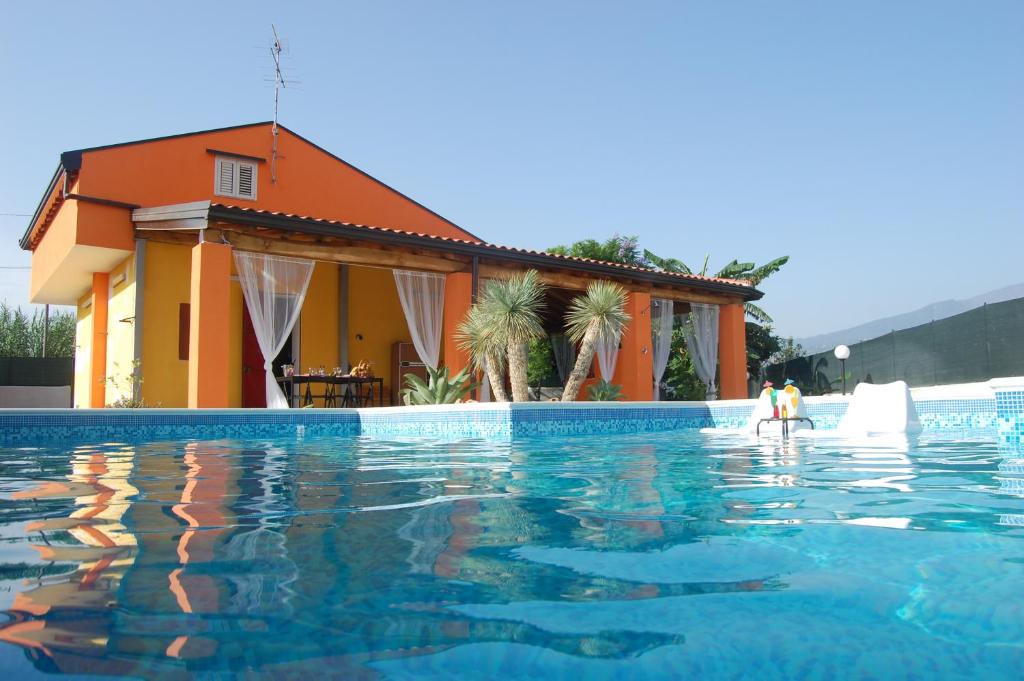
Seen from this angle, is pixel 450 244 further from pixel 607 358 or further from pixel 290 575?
pixel 290 575

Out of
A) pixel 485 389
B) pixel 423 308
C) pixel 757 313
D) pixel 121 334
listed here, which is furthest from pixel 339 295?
pixel 757 313

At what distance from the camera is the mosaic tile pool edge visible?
361 inches

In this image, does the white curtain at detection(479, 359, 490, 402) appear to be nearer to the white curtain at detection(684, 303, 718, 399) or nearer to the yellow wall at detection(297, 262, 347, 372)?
the yellow wall at detection(297, 262, 347, 372)

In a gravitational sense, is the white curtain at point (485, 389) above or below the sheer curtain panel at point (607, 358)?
below

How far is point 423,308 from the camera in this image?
13281 millimetres

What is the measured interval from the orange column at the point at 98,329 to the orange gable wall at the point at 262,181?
9.00ft

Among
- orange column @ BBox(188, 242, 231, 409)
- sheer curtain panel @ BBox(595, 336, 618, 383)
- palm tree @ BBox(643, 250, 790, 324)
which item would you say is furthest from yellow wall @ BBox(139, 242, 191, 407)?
palm tree @ BBox(643, 250, 790, 324)

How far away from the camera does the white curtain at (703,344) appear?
16594 millimetres

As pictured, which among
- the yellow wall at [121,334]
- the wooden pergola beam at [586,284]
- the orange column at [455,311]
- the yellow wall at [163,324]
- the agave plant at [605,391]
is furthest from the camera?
the agave plant at [605,391]

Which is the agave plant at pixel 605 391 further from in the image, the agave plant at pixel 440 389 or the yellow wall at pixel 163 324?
the yellow wall at pixel 163 324

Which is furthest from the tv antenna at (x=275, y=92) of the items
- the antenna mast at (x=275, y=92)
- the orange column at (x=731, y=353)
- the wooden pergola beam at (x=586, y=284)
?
the orange column at (x=731, y=353)

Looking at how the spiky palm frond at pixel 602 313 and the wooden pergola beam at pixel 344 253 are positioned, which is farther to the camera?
the spiky palm frond at pixel 602 313

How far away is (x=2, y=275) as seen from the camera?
1250 inches

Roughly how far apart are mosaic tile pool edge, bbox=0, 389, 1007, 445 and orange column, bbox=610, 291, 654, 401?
11.8ft
